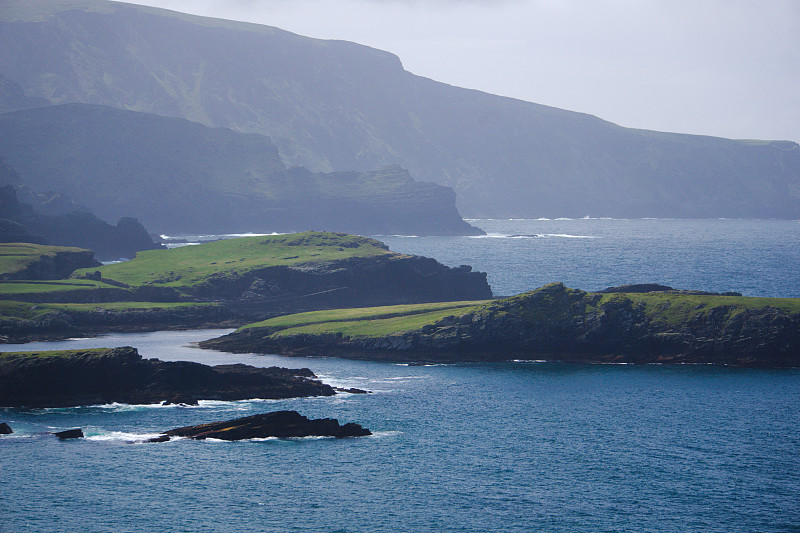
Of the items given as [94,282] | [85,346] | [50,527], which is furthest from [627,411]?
[94,282]

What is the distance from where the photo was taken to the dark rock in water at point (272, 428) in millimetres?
85750

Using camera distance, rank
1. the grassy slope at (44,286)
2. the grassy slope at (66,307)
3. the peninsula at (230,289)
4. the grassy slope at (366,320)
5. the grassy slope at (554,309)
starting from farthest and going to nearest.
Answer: the grassy slope at (44,286) < the peninsula at (230,289) < the grassy slope at (66,307) < the grassy slope at (366,320) < the grassy slope at (554,309)

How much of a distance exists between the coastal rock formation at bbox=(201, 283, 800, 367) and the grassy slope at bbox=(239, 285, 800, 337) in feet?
0.45

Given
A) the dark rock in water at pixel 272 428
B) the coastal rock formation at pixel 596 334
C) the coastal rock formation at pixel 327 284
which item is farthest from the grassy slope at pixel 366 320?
the dark rock in water at pixel 272 428

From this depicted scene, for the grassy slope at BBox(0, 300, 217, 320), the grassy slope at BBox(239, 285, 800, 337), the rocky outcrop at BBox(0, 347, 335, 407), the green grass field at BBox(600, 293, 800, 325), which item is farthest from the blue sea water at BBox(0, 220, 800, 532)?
the grassy slope at BBox(0, 300, 217, 320)

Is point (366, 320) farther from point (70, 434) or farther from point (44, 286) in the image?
point (70, 434)

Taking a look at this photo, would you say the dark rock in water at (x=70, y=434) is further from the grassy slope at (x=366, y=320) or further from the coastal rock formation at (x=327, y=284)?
the coastal rock formation at (x=327, y=284)

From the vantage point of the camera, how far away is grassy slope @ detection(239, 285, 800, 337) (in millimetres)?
131375

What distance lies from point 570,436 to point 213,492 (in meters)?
33.9

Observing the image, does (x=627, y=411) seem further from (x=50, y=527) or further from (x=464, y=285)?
(x=464, y=285)

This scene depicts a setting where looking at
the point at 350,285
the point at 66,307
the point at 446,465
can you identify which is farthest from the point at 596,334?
the point at 66,307

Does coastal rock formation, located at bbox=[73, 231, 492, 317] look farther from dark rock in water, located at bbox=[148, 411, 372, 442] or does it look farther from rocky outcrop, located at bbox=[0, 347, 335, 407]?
dark rock in water, located at bbox=[148, 411, 372, 442]

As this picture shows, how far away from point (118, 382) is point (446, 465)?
39.1m

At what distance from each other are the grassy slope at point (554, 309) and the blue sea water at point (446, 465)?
69.1 feet
